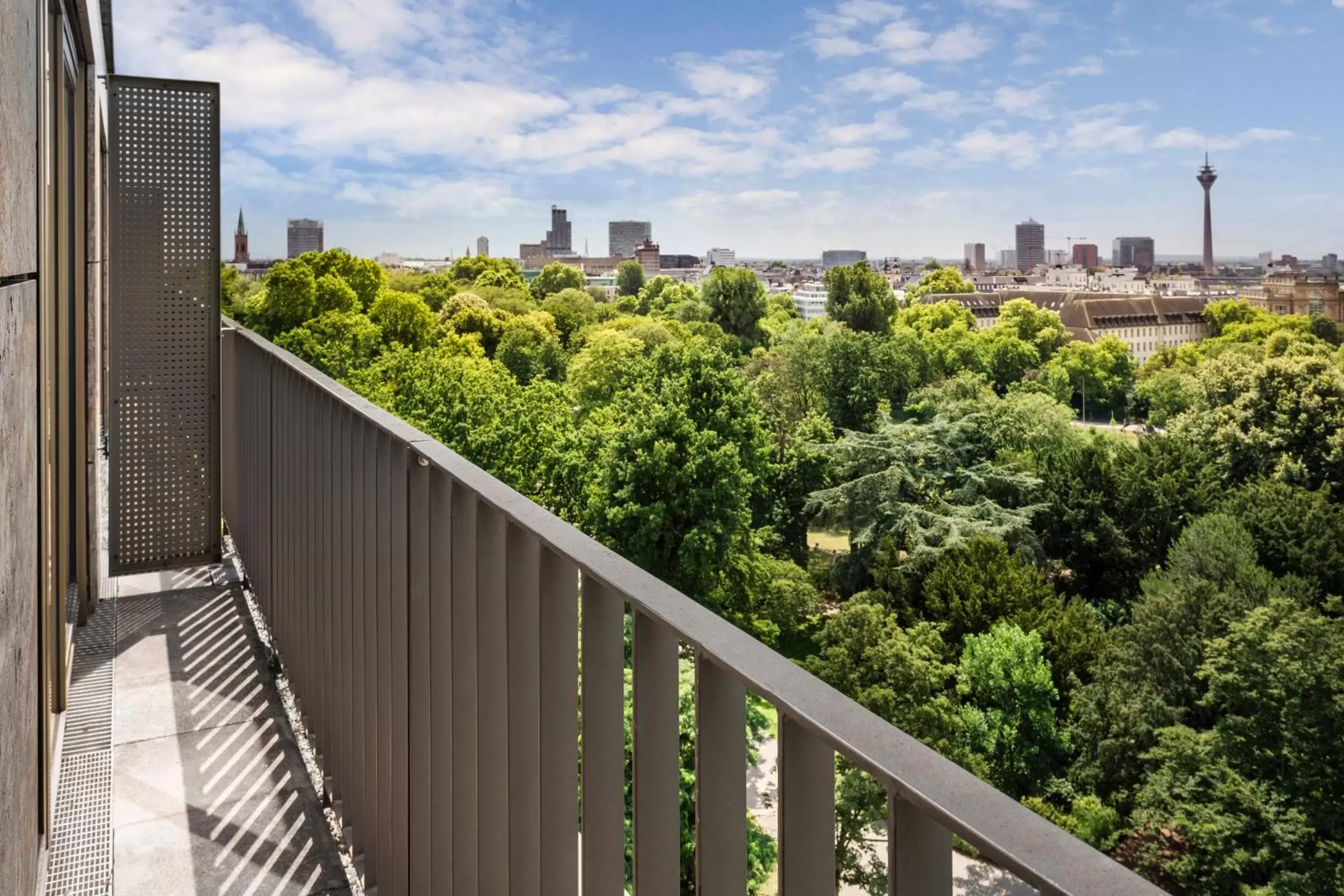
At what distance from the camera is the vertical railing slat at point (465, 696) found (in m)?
1.19

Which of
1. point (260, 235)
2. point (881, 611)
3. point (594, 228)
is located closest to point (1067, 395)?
point (881, 611)

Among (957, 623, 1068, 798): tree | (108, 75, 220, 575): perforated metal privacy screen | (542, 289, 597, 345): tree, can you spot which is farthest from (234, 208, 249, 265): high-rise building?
(108, 75, 220, 575): perforated metal privacy screen

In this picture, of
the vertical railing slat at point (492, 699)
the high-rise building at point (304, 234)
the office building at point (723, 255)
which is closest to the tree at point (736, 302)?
the high-rise building at point (304, 234)

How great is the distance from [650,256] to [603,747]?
117 meters

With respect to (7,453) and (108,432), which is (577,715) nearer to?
(7,453)

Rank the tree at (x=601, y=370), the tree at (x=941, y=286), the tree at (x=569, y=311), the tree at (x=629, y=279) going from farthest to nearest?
1. the tree at (x=629, y=279)
2. the tree at (x=941, y=286)
3. the tree at (x=569, y=311)
4. the tree at (x=601, y=370)

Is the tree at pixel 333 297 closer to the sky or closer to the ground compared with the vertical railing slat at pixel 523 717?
closer to the sky

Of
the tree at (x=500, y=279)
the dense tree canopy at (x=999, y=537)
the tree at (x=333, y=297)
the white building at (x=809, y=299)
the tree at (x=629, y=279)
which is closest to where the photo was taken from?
the dense tree canopy at (x=999, y=537)

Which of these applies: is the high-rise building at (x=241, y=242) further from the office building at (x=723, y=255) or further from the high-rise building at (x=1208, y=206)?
the high-rise building at (x=1208, y=206)

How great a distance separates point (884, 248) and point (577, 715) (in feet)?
375

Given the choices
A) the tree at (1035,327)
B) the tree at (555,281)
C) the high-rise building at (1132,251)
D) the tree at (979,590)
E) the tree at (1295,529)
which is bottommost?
the tree at (979,590)

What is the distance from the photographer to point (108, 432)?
3.56 meters

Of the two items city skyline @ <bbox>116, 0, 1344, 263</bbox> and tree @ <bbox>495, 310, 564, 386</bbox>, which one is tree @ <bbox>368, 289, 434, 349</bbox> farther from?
city skyline @ <bbox>116, 0, 1344, 263</bbox>

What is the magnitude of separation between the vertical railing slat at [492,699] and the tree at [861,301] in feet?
158
